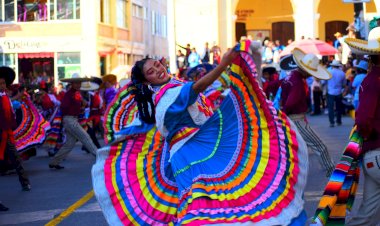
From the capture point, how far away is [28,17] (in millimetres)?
44656

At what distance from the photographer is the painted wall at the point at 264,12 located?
48.8 metres

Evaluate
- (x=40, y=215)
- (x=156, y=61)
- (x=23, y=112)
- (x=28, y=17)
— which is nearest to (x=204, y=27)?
(x=28, y=17)

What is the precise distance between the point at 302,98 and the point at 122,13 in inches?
1502

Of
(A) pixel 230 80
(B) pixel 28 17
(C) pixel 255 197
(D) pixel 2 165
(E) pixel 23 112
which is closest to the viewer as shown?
(C) pixel 255 197

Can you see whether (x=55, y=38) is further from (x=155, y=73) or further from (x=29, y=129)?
(x=155, y=73)

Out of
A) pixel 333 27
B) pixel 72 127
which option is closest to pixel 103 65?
pixel 333 27

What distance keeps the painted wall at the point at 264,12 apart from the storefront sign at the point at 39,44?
407 inches

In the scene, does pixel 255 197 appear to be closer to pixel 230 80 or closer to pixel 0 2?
pixel 230 80

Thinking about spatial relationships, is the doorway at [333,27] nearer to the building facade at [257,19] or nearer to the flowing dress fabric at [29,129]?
the building facade at [257,19]

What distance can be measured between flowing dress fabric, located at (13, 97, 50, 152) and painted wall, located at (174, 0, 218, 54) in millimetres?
28355

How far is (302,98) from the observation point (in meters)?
12.5

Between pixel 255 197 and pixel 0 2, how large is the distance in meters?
40.6

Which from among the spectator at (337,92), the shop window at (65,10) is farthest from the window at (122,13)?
the spectator at (337,92)

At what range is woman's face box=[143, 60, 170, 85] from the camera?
6871 millimetres
